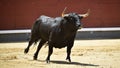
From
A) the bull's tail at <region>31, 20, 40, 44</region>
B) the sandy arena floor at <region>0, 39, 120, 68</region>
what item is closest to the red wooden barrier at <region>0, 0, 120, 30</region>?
the sandy arena floor at <region>0, 39, 120, 68</region>

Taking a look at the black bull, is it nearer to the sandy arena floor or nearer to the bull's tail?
the sandy arena floor

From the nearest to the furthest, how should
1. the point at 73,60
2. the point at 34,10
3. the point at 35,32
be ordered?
the point at 73,60 → the point at 35,32 → the point at 34,10

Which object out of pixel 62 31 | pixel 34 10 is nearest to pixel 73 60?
pixel 62 31

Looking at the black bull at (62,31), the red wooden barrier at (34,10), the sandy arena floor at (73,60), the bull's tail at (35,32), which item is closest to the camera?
the sandy arena floor at (73,60)

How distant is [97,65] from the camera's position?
10.4 metres

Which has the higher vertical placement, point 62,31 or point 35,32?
point 62,31

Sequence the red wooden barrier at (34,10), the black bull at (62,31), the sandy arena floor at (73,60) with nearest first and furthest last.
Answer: the sandy arena floor at (73,60), the black bull at (62,31), the red wooden barrier at (34,10)

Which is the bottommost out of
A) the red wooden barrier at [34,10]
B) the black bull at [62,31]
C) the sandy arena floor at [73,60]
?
the red wooden barrier at [34,10]

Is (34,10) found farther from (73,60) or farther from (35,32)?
(73,60)

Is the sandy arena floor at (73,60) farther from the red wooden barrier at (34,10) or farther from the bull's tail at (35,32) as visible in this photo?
the red wooden barrier at (34,10)

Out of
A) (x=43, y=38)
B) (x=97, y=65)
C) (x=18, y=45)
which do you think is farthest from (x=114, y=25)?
(x=97, y=65)

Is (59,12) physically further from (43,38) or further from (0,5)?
(43,38)

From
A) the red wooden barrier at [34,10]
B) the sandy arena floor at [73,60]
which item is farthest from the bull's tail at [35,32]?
the red wooden barrier at [34,10]

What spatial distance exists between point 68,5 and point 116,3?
2.24 m
